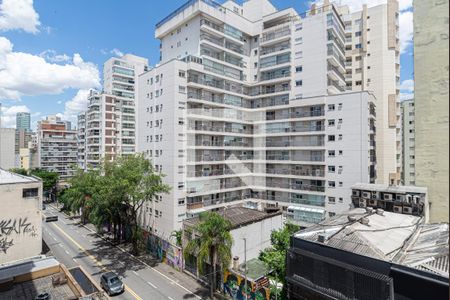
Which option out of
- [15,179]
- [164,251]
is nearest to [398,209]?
[164,251]

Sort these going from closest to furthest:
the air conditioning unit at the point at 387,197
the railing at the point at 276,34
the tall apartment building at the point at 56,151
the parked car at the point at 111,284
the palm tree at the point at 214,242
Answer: the palm tree at the point at 214,242 < the parked car at the point at 111,284 < the air conditioning unit at the point at 387,197 < the railing at the point at 276,34 < the tall apartment building at the point at 56,151

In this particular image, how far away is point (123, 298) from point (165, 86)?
988 inches

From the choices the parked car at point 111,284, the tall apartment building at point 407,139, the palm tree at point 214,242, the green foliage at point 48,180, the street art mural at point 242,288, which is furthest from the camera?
the green foliage at point 48,180

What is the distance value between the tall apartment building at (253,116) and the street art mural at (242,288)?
13.8 meters

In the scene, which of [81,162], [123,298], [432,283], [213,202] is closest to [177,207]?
[213,202]

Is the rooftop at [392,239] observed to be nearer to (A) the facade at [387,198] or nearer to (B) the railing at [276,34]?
(A) the facade at [387,198]

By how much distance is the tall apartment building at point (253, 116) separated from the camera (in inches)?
1364

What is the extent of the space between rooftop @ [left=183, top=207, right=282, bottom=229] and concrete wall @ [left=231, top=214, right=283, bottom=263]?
0.36m

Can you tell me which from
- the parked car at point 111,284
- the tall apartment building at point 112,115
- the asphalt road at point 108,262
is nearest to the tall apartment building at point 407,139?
the asphalt road at point 108,262

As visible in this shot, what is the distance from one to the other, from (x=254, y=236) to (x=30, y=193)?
21156 millimetres

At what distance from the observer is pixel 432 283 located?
10.0 m

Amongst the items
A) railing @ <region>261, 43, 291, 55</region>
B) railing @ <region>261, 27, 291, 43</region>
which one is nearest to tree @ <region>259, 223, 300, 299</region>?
railing @ <region>261, 43, 291, 55</region>

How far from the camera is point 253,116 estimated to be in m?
44.4

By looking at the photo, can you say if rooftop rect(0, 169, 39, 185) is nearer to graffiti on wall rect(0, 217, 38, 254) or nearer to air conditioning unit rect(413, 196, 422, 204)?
graffiti on wall rect(0, 217, 38, 254)
